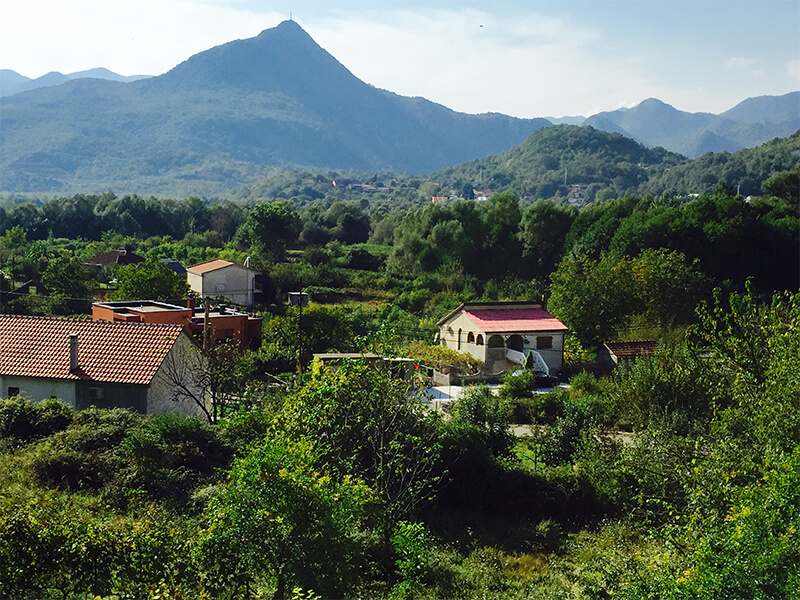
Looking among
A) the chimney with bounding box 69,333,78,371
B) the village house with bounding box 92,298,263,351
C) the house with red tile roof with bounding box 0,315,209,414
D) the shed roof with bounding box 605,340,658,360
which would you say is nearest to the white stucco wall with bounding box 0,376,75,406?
the house with red tile roof with bounding box 0,315,209,414

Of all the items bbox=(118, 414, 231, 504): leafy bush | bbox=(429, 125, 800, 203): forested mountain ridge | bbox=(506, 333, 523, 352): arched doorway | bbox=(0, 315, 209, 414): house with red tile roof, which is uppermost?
bbox=(429, 125, 800, 203): forested mountain ridge

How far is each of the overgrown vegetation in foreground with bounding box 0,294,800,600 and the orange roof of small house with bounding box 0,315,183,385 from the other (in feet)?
7.95

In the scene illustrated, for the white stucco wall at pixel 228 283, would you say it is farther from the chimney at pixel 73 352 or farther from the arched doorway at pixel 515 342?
the chimney at pixel 73 352

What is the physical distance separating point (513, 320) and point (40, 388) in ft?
64.6

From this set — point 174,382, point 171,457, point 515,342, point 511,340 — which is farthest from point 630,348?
point 171,457

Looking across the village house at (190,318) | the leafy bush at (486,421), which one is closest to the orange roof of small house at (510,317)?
the village house at (190,318)

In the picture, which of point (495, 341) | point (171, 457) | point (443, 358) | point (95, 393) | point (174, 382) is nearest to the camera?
point (171, 457)

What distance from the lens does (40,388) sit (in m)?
19.9

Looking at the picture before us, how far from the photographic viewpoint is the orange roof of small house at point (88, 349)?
19.6m

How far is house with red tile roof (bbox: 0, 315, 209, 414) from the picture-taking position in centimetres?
1942

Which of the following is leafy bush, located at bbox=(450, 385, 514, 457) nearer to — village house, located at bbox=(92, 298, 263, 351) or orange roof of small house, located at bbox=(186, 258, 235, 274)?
village house, located at bbox=(92, 298, 263, 351)

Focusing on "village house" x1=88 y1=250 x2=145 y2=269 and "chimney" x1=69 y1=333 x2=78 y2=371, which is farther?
"village house" x1=88 y1=250 x2=145 y2=269

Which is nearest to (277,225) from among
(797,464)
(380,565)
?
(380,565)

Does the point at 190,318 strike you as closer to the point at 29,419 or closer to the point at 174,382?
the point at 174,382
